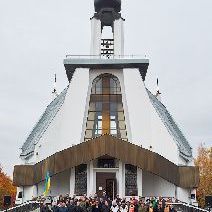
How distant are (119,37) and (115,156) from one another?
1231cm

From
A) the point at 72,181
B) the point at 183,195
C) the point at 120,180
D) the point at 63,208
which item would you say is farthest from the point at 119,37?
the point at 63,208

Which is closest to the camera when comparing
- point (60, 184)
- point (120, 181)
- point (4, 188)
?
point (120, 181)

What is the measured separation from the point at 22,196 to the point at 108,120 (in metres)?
8.69

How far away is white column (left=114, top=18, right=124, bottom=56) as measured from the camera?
1278 inches

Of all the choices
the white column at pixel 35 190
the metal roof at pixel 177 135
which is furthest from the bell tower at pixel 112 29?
the white column at pixel 35 190

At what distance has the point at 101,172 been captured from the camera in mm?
26531

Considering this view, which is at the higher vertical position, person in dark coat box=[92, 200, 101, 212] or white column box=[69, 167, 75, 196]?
white column box=[69, 167, 75, 196]

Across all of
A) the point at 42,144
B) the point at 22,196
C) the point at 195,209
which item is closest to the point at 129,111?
the point at 42,144

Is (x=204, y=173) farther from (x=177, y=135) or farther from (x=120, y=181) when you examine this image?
(x=120, y=181)

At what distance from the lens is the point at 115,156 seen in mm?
24969

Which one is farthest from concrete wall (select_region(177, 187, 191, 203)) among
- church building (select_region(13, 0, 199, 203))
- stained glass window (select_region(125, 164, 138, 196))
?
stained glass window (select_region(125, 164, 138, 196))

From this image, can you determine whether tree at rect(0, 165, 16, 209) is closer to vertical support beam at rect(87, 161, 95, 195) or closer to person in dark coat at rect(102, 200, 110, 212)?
vertical support beam at rect(87, 161, 95, 195)

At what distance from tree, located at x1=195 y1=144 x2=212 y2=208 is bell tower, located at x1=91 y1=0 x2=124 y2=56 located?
66.2 feet

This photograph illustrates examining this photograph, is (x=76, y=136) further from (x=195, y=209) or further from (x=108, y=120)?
(x=195, y=209)
